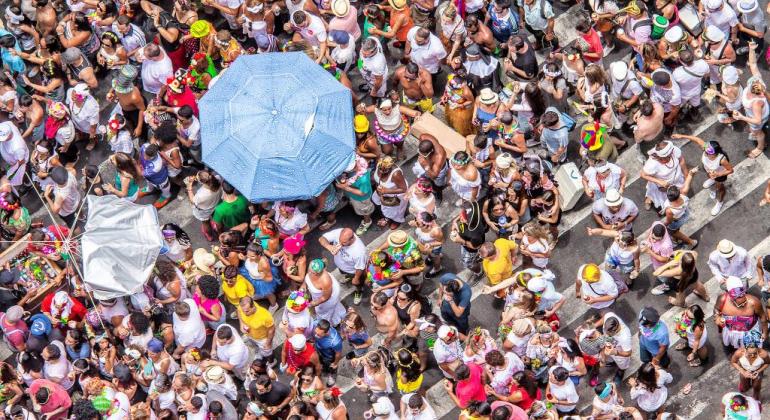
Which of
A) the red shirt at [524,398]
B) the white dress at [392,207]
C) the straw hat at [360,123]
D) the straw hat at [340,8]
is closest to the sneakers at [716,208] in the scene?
the red shirt at [524,398]

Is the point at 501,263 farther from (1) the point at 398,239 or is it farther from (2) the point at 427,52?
(2) the point at 427,52

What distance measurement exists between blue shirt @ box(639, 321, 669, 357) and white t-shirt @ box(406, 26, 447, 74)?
5977 mm

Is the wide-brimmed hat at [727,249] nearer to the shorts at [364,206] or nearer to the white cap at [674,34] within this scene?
the white cap at [674,34]

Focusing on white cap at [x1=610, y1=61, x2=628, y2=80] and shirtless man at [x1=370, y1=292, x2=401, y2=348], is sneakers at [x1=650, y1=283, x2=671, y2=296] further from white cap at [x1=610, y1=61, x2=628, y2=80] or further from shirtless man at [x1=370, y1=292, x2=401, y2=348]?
shirtless man at [x1=370, y1=292, x2=401, y2=348]

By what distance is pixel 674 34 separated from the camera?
24625mm

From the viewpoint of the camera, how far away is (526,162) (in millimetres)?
23891

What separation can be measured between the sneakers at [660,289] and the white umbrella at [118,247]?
300 inches

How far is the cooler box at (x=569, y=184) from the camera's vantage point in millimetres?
24375

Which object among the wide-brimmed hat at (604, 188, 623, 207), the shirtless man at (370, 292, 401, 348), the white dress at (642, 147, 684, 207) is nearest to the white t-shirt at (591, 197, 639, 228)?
the wide-brimmed hat at (604, 188, 623, 207)

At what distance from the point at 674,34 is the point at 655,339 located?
5.24 metres

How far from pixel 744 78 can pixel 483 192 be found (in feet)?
15.9

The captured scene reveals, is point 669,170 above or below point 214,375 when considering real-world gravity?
above

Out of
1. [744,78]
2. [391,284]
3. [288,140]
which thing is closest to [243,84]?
[288,140]

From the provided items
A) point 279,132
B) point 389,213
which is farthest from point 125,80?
point 389,213
